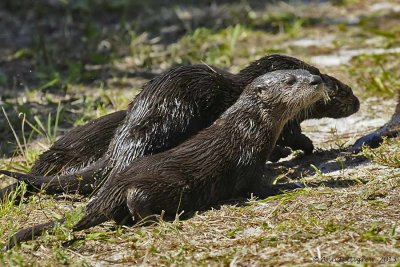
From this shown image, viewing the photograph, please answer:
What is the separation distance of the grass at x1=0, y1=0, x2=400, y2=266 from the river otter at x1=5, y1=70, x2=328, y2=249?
3.8 inches

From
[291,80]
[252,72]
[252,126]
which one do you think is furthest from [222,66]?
[252,126]

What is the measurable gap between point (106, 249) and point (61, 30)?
5400 mm

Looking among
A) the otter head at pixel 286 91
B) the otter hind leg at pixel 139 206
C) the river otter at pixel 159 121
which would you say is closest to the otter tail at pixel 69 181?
the river otter at pixel 159 121

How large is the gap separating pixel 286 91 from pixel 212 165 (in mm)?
639

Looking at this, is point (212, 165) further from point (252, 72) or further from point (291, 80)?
point (252, 72)

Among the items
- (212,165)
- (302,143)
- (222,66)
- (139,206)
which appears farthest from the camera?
(222,66)

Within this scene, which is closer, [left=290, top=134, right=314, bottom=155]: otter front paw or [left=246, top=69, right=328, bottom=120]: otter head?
[left=246, top=69, right=328, bottom=120]: otter head

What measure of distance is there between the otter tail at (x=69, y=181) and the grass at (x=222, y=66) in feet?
0.23

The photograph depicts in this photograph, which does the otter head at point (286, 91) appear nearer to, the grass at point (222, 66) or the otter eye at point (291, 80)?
the otter eye at point (291, 80)

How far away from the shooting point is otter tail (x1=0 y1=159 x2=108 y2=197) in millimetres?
4750

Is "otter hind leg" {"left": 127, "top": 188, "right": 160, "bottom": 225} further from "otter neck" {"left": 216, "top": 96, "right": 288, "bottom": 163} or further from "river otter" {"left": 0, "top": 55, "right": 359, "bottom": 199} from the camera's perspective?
"otter neck" {"left": 216, "top": 96, "right": 288, "bottom": 163}

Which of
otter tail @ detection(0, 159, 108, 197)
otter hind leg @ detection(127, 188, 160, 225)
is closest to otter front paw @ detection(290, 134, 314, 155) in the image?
otter tail @ detection(0, 159, 108, 197)

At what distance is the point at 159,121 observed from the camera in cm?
474

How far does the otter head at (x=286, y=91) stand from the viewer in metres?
4.81
